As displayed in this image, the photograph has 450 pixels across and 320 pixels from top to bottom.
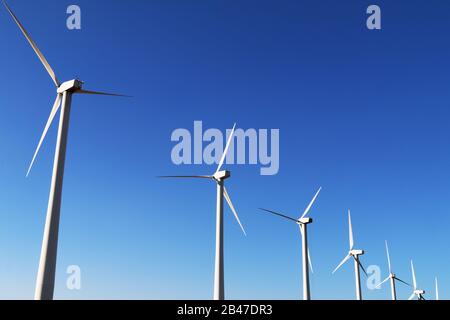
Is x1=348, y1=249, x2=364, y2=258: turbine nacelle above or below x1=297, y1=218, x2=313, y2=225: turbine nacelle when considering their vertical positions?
below

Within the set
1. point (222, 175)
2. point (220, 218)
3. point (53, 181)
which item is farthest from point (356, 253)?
point (53, 181)

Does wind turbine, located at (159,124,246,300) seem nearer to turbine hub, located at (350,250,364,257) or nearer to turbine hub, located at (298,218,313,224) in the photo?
turbine hub, located at (298,218,313,224)

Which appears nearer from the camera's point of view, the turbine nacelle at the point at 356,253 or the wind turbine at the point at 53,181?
the wind turbine at the point at 53,181

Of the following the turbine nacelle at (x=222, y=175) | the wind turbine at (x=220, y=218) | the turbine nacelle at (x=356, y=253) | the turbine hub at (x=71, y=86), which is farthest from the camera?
the turbine nacelle at (x=356, y=253)

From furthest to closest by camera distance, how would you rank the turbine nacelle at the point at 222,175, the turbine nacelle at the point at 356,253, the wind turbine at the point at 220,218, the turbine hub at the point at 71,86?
the turbine nacelle at the point at 356,253
the turbine nacelle at the point at 222,175
the wind turbine at the point at 220,218
the turbine hub at the point at 71,86

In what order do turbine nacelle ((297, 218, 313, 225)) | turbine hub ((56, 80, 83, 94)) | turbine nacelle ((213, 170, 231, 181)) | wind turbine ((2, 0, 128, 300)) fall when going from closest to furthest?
wind turbine ((2, 0, 128, 300)) → turbine hub ((56, 80, 83, 94)) → turbine nacelle ((213, 170, 231, 181)) → turbine nacelle ((297, 218, 313, 225))

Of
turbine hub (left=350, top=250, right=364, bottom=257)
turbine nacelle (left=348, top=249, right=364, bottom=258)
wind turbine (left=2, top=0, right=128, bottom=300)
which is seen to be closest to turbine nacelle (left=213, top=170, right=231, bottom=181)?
wind turbine (left=2, top=0, right=128, bottom=300)

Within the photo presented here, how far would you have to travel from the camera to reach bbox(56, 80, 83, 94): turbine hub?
1646 inches

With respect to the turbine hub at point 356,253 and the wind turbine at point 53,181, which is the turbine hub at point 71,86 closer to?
the wind turbine at point 53,181

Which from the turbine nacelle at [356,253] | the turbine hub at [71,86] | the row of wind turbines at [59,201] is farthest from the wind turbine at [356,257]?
the turbine hub at [71,86]

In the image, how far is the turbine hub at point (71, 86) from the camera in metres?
41.8
